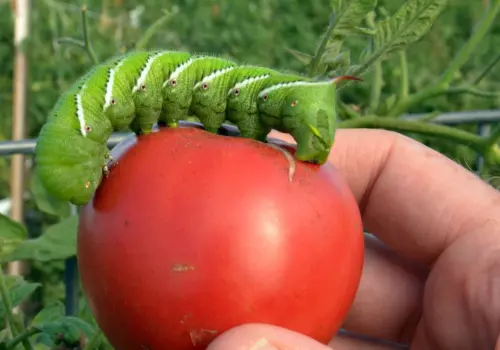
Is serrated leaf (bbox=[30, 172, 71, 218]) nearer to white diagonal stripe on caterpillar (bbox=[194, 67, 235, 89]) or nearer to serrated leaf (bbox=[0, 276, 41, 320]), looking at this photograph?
serrated leaf (bbox=[0, 276, 41, 320])

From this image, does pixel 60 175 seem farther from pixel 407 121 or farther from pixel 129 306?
pixel 407 121

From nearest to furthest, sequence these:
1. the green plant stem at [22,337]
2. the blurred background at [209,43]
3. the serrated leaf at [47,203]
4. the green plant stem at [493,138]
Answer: the green plant stem at [22,337], the green plant stem at [493,138], the serrated leaf at [47,203], the blurred background at [209,43]

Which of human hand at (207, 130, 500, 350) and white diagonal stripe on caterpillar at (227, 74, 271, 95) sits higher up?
white diagonal stripe on caterpillar at (227, 74, 271, 95)

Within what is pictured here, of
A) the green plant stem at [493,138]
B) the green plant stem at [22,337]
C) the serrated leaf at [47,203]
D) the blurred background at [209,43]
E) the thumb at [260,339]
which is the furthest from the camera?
the blurred background at [209,43]

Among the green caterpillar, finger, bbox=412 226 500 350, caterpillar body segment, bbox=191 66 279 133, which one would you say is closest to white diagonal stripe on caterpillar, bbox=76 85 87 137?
the green caterpillar

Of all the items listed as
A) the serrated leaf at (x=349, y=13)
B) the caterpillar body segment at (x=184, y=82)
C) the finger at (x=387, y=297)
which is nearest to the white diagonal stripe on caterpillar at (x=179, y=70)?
the caterpillar body segment at (x=184, y=82)

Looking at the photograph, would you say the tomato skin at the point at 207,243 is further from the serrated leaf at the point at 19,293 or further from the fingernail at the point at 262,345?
the serrated leaf at the point at 19,293
